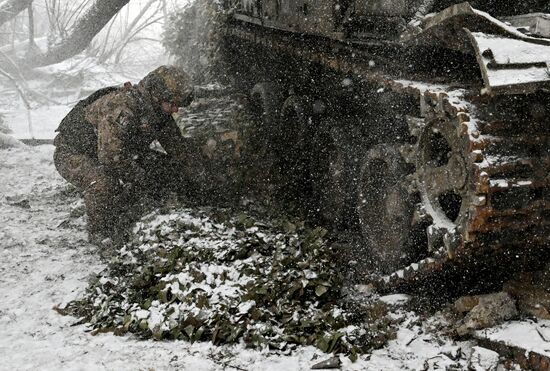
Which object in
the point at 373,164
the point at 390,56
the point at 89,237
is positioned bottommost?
the point at 89,237

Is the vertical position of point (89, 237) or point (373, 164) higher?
point (373, 164)

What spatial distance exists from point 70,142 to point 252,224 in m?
2.81

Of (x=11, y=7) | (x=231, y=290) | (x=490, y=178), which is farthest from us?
(x=11, y=7)

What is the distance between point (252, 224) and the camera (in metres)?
5.50

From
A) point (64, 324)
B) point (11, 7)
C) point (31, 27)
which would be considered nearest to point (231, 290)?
point (64, 324)

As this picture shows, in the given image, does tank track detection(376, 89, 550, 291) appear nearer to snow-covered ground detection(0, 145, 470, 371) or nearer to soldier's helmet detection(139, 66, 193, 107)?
snow-covered ground detection(0, 145, 470, 371)

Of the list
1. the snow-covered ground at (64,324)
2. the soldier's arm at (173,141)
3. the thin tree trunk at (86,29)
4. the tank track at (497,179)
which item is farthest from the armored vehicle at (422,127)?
the thin tree trunk at (86,29)

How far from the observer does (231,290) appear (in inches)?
177

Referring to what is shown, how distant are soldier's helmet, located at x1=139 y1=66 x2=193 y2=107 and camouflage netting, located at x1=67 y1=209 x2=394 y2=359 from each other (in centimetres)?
146

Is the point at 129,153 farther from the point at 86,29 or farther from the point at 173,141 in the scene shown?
the point at 86,29

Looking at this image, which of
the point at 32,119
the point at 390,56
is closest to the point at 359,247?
the point at 390,56

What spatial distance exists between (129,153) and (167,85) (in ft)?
2.80

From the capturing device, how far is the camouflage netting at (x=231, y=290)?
4027mm

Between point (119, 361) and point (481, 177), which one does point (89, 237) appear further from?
point (481, 177)
